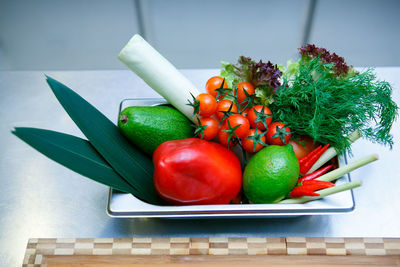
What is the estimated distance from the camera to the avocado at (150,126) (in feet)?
2.23

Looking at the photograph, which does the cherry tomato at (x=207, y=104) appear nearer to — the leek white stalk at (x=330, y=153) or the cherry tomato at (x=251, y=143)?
the cherry tomato at (x=251, y=143)

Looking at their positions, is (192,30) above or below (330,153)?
above

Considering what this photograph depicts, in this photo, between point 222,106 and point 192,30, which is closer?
point 222,106

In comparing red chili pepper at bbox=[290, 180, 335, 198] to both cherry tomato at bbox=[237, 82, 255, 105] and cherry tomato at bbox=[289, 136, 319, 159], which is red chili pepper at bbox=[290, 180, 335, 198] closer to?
cherry tomato at bbox=[289, 136, 319, 159]

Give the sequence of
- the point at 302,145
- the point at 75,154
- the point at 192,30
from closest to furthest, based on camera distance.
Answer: the point at 75,154 < the point at 302,145 < the point at 192,30

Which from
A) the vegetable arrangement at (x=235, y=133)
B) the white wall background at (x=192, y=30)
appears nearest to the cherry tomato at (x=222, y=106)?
the vegetable arrangement at (x=235, y=133)

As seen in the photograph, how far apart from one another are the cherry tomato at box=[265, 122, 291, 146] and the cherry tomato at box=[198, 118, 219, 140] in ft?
0.31

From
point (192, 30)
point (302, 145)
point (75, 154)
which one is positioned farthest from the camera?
point (192, 30)

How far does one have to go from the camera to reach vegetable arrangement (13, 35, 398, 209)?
2.07 feet

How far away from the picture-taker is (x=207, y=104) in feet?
2.21

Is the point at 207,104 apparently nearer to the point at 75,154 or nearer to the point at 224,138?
the point at 224,138

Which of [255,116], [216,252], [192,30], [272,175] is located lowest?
[216,252]

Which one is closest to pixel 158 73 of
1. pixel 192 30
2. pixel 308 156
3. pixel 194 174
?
pixel 194 174

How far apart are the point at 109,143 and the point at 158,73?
16 cm
